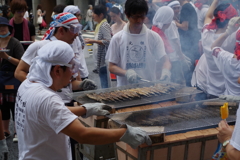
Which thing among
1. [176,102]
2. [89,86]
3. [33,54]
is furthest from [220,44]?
[33,54]

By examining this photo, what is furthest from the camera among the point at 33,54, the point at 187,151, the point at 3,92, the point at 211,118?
the point at 3,92

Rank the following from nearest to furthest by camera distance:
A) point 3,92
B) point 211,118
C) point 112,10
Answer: point 211,118 < point 3,92 < point 112,10

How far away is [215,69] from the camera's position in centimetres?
423

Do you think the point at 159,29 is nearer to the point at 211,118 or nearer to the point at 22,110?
the point at 211,118

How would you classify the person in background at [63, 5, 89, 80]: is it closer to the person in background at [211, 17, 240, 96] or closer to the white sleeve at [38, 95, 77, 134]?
the person in background at [211, 17, 240, 96]

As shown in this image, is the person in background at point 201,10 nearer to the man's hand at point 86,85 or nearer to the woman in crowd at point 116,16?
the woman in crowd at point 116,16

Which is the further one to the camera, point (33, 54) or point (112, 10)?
point (112, 10)

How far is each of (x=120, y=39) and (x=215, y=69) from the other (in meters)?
1.37

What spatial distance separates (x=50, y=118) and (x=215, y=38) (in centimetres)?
293

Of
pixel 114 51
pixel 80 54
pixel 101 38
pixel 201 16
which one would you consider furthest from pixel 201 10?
pixel 114 51

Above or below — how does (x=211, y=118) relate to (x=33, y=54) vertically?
below

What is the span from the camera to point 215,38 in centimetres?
423

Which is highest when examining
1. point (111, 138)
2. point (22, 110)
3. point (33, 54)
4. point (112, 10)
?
point (112, 10)

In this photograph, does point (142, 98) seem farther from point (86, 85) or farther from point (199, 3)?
point (199, 3)
